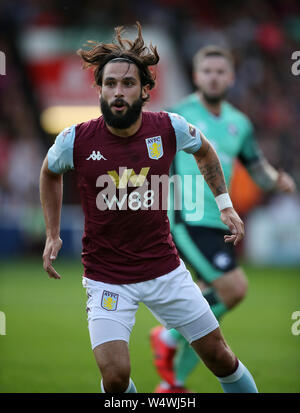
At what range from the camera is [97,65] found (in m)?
4.35

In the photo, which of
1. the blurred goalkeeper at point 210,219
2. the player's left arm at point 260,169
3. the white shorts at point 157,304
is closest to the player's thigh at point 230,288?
the blurred goalkeeper at point 210,219

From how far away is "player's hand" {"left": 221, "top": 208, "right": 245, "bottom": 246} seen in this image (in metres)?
4.16

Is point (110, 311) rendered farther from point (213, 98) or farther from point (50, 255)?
point (213, 98)

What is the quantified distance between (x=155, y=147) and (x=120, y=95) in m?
0.38

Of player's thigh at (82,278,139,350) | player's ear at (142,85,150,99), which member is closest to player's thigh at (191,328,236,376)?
player's thigh at (82,278,139,350)

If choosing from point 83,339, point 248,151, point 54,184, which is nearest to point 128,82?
Result: point 54,184

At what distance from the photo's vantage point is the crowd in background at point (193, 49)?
1792 cm

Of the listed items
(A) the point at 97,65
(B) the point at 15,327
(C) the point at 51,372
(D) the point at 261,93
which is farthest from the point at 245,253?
(A) the point at 97,65

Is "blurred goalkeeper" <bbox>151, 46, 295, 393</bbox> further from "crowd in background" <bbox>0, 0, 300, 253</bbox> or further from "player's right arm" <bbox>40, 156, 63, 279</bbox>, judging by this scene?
"crowd in background" <bbox>0, 0, 300, 253</bbox>

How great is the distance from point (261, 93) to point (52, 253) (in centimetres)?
1545

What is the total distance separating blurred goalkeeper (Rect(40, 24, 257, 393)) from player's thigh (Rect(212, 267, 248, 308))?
127 centimetres

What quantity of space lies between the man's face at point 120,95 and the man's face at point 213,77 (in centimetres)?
197

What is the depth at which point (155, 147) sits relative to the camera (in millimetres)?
4199

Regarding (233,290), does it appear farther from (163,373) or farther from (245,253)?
(245,253)
